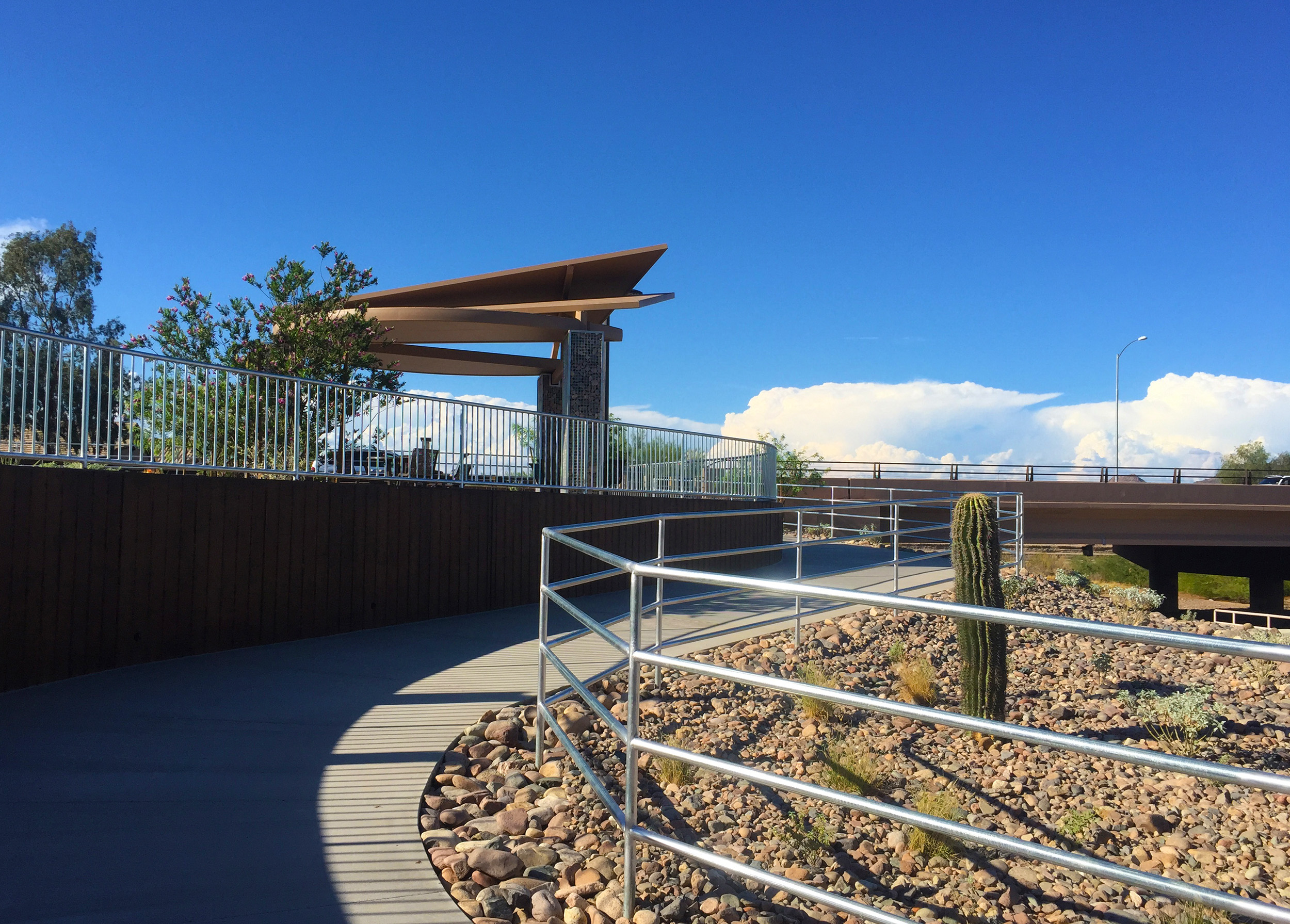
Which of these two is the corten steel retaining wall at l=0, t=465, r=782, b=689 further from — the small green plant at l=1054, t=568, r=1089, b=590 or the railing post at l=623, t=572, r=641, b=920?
the small green plant at l=1054, t=568, r=1089, b=590

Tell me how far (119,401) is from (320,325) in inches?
286

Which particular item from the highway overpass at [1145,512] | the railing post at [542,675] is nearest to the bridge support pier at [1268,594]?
the highway overpass at [1145,512]

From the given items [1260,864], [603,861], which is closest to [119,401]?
[603,861]

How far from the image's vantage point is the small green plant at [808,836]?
4.91 m

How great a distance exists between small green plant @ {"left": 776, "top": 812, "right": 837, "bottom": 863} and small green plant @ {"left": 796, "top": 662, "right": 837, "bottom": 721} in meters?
1.28

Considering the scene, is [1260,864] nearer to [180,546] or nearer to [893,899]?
[893,899]

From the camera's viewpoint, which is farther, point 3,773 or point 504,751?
point 504,751

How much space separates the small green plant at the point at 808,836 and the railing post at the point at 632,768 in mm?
1634

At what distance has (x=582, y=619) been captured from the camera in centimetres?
428

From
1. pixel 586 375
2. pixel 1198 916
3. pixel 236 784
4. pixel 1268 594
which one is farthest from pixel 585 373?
pixel 1268 594

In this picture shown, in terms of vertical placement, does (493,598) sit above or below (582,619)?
below

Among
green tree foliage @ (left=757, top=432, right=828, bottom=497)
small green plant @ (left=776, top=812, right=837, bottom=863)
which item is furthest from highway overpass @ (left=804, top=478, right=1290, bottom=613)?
small green plant @ (left=776, top=812, right=837, bottom=863)

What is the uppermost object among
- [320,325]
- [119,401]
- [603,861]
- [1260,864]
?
[320,325]

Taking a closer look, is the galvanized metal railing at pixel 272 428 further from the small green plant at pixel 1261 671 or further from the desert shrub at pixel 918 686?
the small green plant at pixel 1261 671
